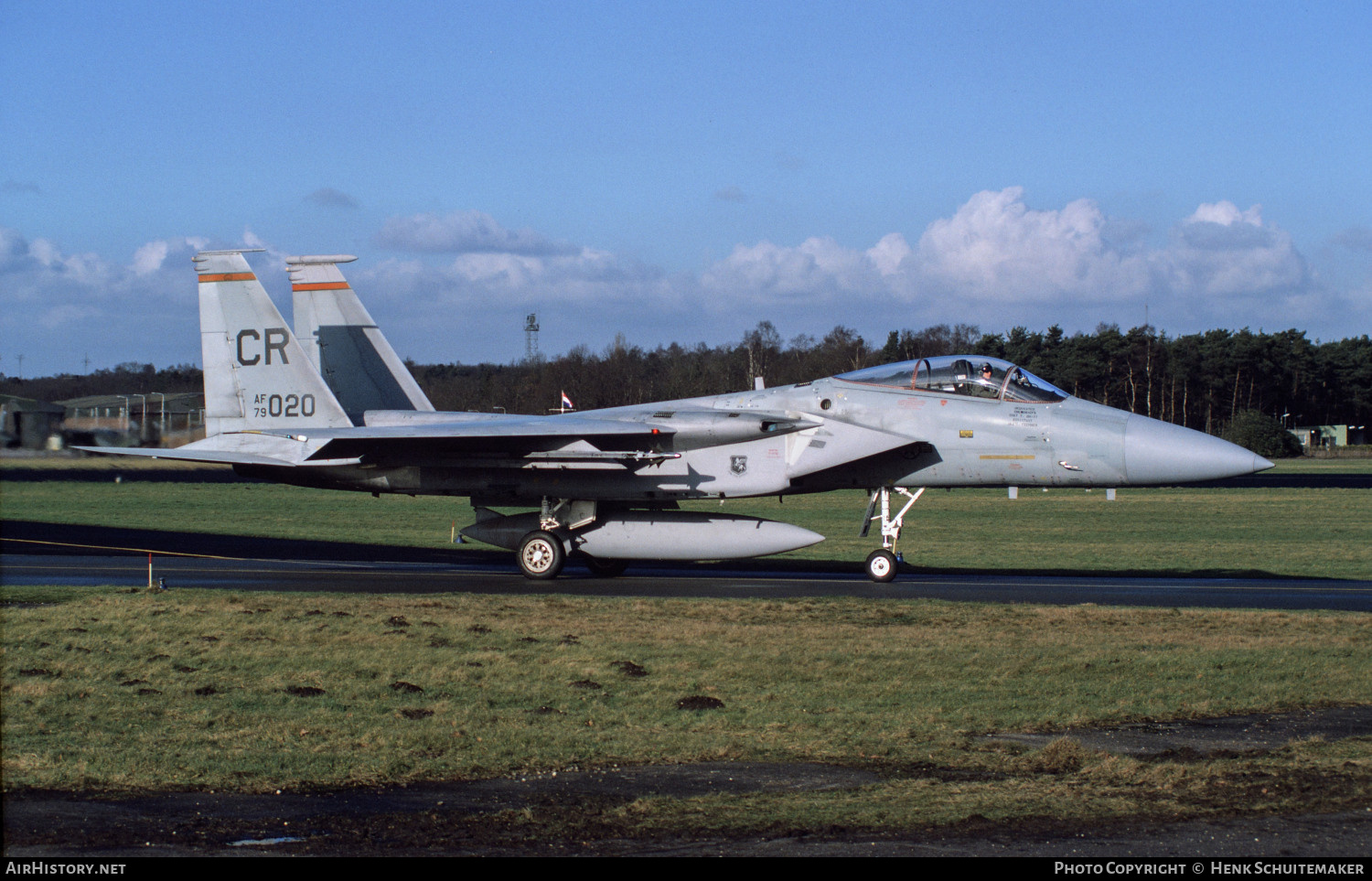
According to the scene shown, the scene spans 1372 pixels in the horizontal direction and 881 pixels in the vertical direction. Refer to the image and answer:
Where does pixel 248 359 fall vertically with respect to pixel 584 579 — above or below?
above

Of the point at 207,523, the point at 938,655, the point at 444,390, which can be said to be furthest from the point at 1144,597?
the point at 444,390

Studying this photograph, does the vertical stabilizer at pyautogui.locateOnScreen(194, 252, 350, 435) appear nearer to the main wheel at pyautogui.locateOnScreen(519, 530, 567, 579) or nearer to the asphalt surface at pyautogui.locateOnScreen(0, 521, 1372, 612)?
the asphalt surface at pyautogui.locateOnScreen(0, 521, 1372, 612)

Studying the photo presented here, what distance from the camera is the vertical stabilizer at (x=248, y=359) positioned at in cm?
1908

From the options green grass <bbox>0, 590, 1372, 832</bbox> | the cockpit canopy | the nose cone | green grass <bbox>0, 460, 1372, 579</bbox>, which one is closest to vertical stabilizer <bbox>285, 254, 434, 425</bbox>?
green grass <bbox>0, 460, 1372, 579</bbox>

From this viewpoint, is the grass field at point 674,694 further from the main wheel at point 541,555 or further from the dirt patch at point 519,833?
the main wheel at point 541,555

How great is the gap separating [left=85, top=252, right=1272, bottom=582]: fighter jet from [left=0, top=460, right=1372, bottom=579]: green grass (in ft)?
9.31

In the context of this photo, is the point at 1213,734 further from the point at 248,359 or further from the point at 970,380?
the point at 248,359

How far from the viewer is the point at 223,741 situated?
7242 mm

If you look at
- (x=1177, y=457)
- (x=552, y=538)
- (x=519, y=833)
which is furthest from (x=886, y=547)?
(x=519, y=833)

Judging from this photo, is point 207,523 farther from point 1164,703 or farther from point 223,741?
point 1164,703

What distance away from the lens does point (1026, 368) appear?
1868 inches

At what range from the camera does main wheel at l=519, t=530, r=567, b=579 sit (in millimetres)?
18000

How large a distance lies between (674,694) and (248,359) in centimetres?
1312

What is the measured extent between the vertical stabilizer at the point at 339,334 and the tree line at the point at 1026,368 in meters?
2.29
